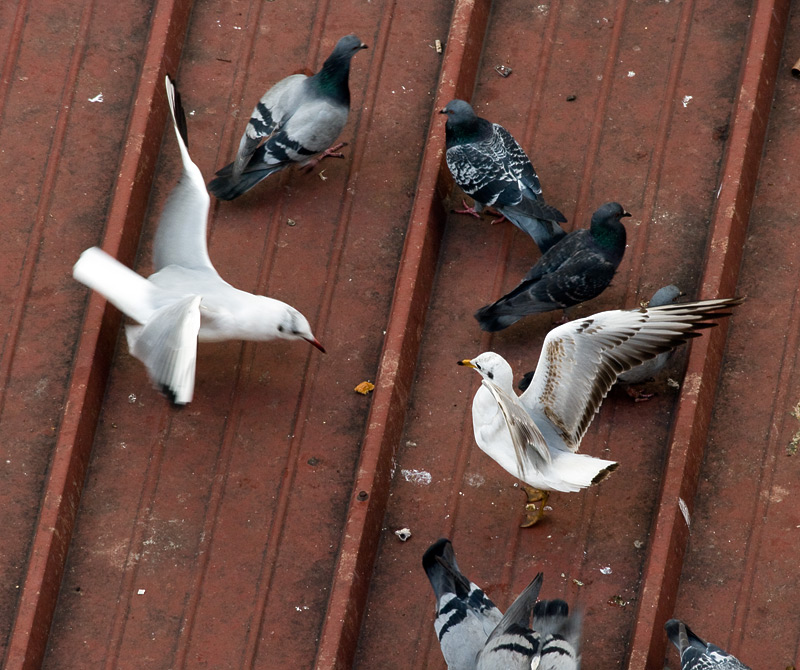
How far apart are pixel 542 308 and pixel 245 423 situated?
1836 mm

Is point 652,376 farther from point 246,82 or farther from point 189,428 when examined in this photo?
A: point 246,82

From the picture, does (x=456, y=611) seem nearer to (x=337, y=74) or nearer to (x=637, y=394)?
(x=637, y=394)

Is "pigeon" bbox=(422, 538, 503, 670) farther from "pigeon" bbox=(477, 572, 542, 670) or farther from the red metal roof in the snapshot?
the red metal roof

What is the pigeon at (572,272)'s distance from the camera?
7422 mm

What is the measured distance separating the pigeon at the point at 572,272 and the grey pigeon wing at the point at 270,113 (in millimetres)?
1782

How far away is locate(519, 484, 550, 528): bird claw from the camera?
23.7ft

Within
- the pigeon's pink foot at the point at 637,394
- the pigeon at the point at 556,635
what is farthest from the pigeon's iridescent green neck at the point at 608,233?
the pigeon at the point at 556,635

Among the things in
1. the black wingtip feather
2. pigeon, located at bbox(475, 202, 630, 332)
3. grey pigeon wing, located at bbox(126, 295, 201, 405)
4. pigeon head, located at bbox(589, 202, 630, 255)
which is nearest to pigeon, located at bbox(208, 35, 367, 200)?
the black wingtip feather

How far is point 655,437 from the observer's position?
746 cm

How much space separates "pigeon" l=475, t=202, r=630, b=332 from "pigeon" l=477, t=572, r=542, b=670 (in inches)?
68.4

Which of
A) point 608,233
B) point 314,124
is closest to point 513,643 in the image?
point 608,233

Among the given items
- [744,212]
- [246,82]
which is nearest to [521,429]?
[744,212]

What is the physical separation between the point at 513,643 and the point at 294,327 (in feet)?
7.22

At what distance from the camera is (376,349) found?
791 cm
